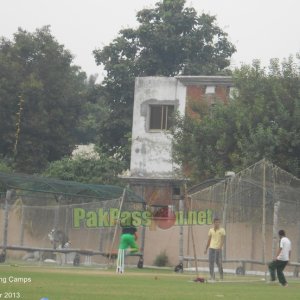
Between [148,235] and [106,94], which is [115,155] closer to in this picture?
[106,94]

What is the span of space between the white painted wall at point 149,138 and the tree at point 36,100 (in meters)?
8.82

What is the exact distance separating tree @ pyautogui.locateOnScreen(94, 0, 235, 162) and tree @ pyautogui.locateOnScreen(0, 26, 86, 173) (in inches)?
108

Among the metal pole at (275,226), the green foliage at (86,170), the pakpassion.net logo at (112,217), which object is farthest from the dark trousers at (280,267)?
the green foliage at (86,170)

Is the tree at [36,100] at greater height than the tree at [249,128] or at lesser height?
greater

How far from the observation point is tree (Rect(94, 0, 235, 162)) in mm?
57156

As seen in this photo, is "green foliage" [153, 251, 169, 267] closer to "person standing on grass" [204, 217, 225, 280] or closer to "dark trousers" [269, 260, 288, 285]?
"person standing on grass" [204, 217, 225, 280]

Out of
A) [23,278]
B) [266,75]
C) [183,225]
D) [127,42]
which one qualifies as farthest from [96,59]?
[23,278]

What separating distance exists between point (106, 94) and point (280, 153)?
82.7 feet

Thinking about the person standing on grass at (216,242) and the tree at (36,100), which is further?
the tree at (36,100)

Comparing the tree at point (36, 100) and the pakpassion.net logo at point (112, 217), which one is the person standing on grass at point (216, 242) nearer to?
the pakpassion.net logo at point (112, 217)

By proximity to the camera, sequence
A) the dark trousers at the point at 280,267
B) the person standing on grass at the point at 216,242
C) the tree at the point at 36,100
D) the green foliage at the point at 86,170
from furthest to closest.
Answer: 1. the tree at the point at 36,100
2. the green foliage at the point at 86,170
3. the person standing on grass at the point at 216,242
4. the dark trousers at the point at 280,267

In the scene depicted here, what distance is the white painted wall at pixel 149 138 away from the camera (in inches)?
1843

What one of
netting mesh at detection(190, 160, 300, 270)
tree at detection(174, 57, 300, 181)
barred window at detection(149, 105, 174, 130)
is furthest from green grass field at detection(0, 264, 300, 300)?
barred window at detection(149, 105, 174, 130)

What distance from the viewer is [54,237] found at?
98.0 feet
